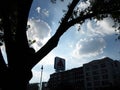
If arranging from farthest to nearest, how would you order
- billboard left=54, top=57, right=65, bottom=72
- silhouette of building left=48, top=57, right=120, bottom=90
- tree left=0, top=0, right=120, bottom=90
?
1. silhouette of building left=48, top=57, right=120, bottom=90
2. billboard left=54, top=57, right=65, bottom=72
3. tree left=0, top=0, right=120, bottom=90

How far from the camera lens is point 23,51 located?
18.6 feet

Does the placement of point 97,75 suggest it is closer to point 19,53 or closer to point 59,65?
point 59,65

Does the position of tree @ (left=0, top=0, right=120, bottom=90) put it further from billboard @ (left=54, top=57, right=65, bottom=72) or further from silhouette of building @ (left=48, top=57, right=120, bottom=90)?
silhouette of building @ (left=48, top=57, right=120, bottom=90)

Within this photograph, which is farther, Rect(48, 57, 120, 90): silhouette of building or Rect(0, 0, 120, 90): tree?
Rect(48, 57, 120, 90): silhouette of building

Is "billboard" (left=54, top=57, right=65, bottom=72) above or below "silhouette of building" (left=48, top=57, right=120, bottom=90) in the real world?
below

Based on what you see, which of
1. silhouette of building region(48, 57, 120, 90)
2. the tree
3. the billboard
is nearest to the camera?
the tree

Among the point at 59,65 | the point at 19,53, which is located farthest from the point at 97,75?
the point at 19,53

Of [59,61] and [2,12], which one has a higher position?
[2,12]

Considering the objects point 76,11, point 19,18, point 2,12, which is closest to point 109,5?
point 76,11

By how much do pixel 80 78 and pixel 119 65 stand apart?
2659 centimetres

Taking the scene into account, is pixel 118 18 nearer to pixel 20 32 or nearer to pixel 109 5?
pixel 109 5

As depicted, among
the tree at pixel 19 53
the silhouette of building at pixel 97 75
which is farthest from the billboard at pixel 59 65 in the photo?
the silhouette of building at pixel 97 75

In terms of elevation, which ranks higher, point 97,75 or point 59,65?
point 97,75

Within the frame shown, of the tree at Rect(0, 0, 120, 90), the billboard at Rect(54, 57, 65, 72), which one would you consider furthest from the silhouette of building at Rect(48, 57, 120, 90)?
the tree at Rect(0, 0, 120, 90)
